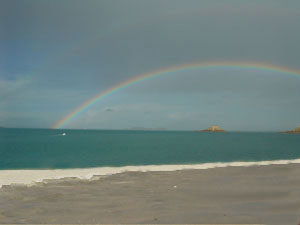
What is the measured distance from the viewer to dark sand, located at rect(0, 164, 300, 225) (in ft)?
38.5

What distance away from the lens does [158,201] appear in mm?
14906

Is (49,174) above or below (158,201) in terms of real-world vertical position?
above

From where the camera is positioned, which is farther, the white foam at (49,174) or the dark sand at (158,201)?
the white foam at (49,174)

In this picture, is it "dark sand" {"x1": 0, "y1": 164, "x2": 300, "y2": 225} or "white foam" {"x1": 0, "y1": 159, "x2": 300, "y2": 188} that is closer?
"dark sand" {"x1": 0, "y1": 164, "x2": 300, "y2": 225}

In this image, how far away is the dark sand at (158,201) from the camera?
1173cm

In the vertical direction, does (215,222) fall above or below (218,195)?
below

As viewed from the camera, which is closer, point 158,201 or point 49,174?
point 158,201

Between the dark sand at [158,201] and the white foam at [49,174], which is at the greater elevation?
the white foam at [49,174]

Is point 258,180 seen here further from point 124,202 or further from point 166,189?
point 124,202

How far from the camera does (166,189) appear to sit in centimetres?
1833

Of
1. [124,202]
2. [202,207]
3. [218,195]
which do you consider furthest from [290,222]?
[124,202]

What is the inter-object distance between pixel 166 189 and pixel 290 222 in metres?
8.24

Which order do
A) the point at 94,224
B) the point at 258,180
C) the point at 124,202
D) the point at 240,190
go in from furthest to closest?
the point at 258,180, the point at 240,190, the point at 124,202, the point at 94,224

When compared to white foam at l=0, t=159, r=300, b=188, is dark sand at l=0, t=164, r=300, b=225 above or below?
below
